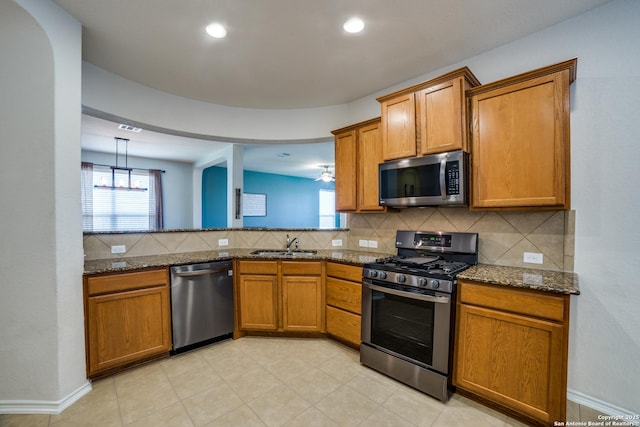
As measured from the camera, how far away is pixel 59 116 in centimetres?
191

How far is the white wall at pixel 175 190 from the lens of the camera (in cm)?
646

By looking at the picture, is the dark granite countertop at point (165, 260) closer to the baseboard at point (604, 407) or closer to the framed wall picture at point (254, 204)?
the baseboard at point (604, 407)

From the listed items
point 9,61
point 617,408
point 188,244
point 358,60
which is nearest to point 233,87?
point 358,60

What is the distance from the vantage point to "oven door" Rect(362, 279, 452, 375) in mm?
1990

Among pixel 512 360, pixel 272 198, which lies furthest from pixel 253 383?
pixel 272 198

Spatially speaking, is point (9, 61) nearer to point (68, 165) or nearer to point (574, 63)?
point (68, 165)

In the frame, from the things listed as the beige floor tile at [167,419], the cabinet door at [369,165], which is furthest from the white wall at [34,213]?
the cabinet door at [369,165]

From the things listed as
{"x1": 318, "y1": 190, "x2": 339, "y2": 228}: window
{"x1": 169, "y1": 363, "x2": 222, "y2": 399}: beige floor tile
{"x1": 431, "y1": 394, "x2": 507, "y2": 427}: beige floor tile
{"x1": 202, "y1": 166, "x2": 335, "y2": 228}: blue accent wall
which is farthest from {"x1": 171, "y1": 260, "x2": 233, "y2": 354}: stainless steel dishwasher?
{"x1": 318, "y1": 190, "x2": 339, "y2": 228}: window

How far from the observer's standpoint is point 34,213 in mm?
1866

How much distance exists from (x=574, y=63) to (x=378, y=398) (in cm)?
271

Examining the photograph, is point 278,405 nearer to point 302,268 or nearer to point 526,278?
point 302,268

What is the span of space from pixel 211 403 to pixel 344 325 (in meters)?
1.33

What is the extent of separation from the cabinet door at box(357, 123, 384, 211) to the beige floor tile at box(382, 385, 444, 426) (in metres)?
1.62

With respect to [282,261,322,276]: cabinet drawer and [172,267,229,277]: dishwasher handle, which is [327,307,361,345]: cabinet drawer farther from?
[172,267,229,277]: dishwasher handle
